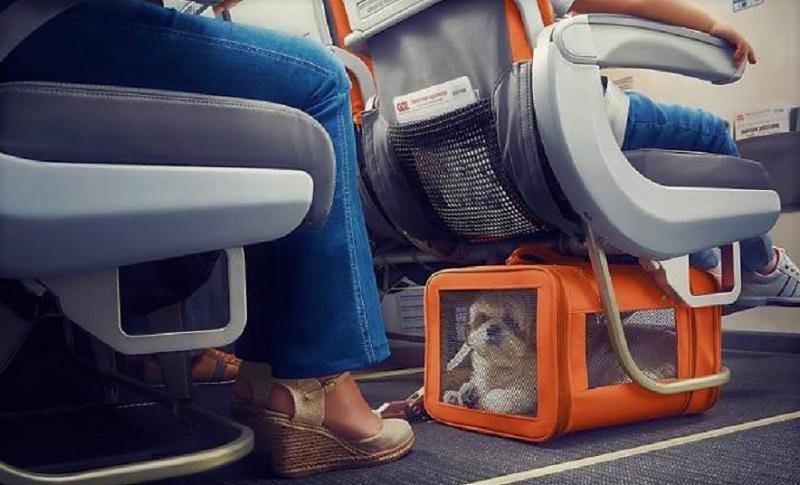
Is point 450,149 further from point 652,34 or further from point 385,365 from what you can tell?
point 385,365

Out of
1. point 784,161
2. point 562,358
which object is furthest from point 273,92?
point 784,161

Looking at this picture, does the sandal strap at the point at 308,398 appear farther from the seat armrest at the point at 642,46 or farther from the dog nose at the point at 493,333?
the seat armrest at the point at 642,46

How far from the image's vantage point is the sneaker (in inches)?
64.6

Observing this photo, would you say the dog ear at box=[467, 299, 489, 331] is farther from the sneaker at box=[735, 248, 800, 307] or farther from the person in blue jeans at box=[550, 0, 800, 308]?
the sneaker at box=[735, 248, 800, 307]

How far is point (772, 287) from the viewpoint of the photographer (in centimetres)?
165

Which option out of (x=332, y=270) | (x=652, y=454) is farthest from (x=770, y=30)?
(x=332, y=270)

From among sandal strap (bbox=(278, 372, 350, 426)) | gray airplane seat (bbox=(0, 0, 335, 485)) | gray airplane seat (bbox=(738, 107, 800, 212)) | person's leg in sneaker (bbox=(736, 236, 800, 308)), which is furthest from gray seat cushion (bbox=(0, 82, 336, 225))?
gray airplane seat (bbox=(738, 107, 800, 212))

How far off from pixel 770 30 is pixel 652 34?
1.44 meters

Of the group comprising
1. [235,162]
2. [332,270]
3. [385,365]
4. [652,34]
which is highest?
[652,34]

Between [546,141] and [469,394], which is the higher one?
[546,141]

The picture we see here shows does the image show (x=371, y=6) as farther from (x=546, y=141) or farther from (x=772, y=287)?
(x=772, y=287)

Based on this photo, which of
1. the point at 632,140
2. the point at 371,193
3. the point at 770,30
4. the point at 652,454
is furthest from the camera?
the point at 770,30

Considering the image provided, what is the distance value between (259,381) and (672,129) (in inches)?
32.3

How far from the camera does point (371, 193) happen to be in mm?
1561
